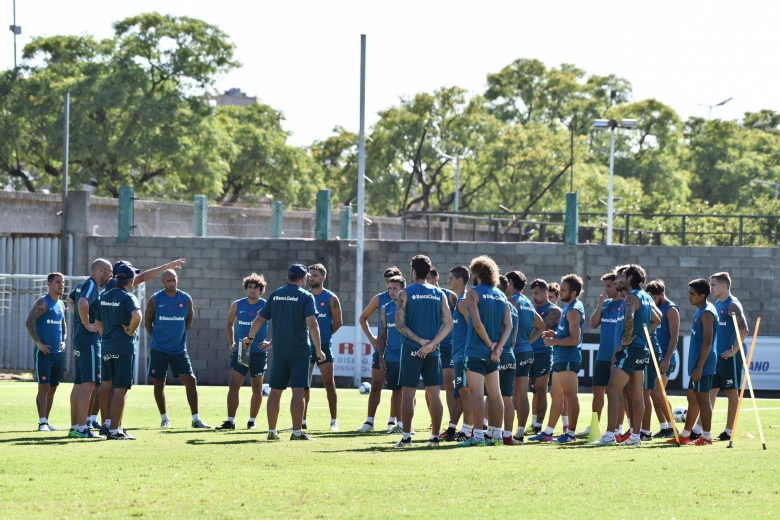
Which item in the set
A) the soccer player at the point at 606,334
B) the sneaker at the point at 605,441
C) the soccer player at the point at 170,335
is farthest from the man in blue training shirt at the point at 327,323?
the sneaker at the point at 605,441

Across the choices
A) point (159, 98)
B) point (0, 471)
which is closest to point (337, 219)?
point (159, 98)

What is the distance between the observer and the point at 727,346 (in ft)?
41.9

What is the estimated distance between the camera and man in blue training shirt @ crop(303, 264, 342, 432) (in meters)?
13.9

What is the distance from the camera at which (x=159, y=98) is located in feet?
145

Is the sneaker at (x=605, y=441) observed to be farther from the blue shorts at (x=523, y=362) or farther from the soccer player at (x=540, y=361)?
the soccer player at (x=540, y=361)

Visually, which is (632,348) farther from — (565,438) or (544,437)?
(544,437)

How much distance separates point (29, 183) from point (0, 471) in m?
38.4

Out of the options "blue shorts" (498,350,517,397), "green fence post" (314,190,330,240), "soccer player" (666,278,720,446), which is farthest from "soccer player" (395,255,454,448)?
"green fence post" (314,190,330,240)

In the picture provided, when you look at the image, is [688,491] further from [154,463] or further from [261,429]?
[261,429]

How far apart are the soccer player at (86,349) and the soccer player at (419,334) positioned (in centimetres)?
333

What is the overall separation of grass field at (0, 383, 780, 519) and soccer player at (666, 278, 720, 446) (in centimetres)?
29

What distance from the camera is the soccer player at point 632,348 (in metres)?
11.7

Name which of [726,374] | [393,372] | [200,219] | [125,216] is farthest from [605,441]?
[125,216]

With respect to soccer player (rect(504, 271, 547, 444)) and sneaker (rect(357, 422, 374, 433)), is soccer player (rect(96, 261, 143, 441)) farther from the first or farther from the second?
soccer player (rect(504, 271, 547, 444))
